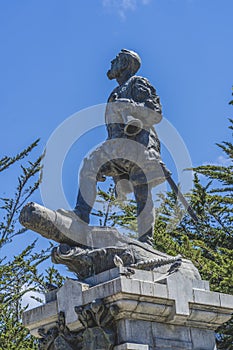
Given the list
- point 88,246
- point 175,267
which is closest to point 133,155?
point 88,246

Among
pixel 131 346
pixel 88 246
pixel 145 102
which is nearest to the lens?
pixel 131 346

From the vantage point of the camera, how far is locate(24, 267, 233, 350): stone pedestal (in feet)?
23.8

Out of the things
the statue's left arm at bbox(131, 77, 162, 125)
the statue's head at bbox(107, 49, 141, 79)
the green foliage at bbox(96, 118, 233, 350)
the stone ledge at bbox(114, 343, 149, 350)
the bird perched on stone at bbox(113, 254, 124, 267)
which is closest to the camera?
the stone ledge at bbox(114, 343, 149, 350)

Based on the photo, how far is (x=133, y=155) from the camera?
8656 millimetres

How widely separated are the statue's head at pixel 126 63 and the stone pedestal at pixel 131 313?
2.72 meters

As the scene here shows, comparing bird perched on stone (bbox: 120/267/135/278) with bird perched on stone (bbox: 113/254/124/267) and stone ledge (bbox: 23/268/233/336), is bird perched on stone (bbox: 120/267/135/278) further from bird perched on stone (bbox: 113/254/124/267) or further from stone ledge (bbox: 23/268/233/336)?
bird perched on stone (bbox: 113/254/124/267)

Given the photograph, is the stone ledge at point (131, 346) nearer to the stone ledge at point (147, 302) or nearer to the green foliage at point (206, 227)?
the stone ledge at point (147, 302)

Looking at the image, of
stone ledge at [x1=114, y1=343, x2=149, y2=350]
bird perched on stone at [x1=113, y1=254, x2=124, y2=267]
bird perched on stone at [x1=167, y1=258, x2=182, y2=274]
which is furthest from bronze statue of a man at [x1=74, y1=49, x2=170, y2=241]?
stone ledge at [x1=114, y1=343, x2=149, y2=350]

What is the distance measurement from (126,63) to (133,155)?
128 centimetres

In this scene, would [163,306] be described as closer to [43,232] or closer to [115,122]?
[43,232]

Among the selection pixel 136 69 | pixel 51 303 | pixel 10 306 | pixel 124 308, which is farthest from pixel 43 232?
pixel 10 306

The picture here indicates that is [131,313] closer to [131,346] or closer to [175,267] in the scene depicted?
[131,346]

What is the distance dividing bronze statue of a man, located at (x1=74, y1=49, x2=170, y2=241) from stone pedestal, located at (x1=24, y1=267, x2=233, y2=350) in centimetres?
105

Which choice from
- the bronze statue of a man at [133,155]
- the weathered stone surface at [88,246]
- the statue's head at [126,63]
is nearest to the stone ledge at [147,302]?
the weathered stone surface at [88,246]
